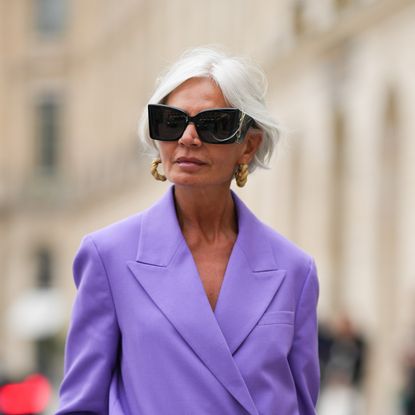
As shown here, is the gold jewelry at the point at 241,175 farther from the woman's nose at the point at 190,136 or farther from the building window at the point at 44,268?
the building window at the point at 44,268

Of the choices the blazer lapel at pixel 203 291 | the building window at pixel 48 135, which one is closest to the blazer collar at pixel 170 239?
the blazer lapel at pixel 203 291

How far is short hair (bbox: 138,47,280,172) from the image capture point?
12.7 ft

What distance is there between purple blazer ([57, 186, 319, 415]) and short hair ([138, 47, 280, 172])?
0.92 ft

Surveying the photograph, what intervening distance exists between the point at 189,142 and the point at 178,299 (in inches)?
14.6

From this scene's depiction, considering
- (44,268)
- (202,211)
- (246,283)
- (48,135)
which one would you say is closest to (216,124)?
(202,211)

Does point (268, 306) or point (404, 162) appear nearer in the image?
point (268, 306)

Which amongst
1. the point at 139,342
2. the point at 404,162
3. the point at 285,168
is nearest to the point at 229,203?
the point at 139,342

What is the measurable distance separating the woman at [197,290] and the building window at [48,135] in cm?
5413

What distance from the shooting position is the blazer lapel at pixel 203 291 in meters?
3.74

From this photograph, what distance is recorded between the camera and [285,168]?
24188 millimetres

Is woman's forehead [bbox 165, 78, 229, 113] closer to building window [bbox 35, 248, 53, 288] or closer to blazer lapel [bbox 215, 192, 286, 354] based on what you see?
blazer lapel [bbox 215, 192, 286, 354]

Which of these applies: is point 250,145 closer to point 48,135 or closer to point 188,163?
point 188,163

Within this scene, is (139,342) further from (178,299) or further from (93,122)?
(93,122)

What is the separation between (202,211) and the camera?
3.99 metres
